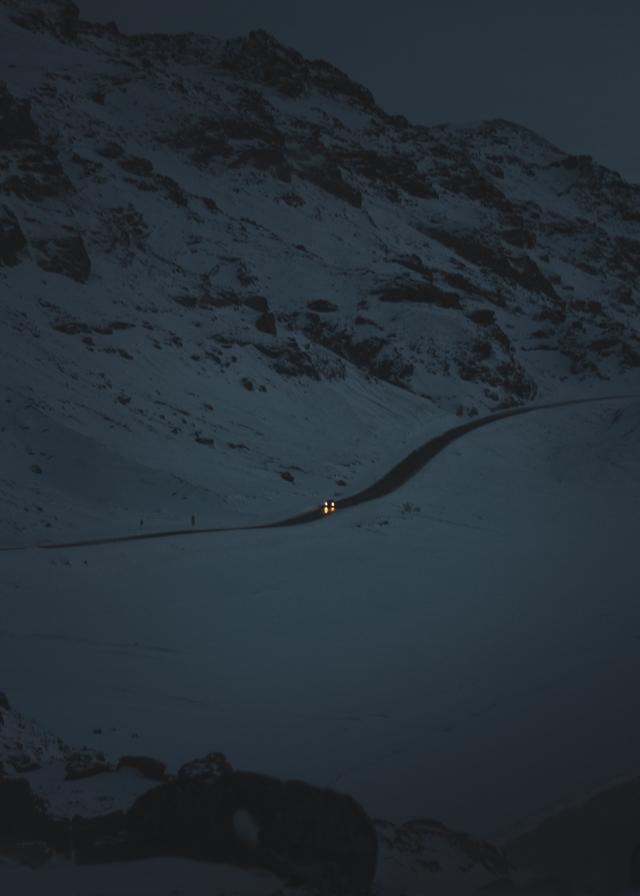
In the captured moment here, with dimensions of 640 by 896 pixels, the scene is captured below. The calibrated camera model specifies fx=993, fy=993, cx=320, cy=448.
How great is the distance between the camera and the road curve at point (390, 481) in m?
27.5

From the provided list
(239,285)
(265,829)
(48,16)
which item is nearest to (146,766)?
(265,829)

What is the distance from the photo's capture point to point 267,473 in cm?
3859

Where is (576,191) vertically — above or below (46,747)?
above

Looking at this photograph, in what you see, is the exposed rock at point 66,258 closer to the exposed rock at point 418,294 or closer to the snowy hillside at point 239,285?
the snowy hillside at point 239,285

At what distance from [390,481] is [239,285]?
24.7m

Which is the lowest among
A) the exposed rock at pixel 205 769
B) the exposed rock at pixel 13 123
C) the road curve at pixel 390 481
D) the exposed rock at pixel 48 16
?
the road curve at pixel 390 481

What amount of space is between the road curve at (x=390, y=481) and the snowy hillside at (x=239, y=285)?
1214mm

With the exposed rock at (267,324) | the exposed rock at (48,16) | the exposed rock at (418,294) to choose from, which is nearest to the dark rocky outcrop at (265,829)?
the exposed rock at (267,324)

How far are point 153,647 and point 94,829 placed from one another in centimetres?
842

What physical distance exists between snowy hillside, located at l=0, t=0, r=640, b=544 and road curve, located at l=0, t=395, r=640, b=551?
3.98 ft

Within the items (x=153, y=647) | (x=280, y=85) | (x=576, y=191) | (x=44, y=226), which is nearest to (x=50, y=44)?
(x=280, y=85)

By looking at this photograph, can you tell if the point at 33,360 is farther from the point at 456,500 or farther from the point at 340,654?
the point at 340,654

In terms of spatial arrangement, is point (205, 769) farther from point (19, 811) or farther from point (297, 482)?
point (297, 482)

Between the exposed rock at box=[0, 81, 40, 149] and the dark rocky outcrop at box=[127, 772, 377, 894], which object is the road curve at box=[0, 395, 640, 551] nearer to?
the dark rocky outcrop at box=[127, 772, 377, 894]
